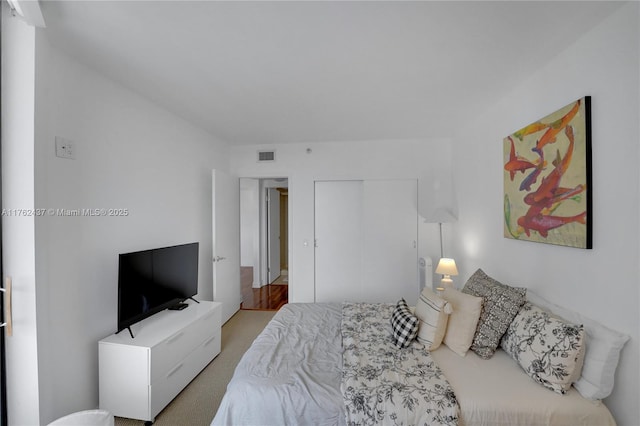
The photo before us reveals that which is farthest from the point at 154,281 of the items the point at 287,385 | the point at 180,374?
the point at 287,385

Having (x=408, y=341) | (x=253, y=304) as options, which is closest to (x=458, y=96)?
(x=408, y=341)

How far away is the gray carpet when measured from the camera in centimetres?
184

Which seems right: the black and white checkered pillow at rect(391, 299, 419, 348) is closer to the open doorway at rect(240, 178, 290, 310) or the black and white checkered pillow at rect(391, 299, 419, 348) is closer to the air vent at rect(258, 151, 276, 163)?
the air vent at rect(258, 151, 276, 163)

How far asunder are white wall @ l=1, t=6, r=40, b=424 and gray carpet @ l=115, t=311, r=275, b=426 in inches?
29.3

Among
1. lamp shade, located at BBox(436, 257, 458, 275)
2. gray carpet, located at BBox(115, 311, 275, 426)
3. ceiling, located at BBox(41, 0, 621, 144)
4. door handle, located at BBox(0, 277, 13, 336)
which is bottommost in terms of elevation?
gray carpet, located at BBox(115, 311, 275, 426)

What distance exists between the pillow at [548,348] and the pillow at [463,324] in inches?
8.3

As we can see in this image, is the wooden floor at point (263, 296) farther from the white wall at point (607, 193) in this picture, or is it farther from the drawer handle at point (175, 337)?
the white wall at point (607, 193)

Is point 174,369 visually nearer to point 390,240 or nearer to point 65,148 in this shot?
point 65,148

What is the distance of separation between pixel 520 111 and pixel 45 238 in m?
3.42

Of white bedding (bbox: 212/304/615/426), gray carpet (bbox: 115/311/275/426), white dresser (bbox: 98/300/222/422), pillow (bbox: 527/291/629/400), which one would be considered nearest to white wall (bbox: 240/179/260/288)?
gray carpet (bbox: 115/311/275/426)

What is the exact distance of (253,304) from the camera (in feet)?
13.7

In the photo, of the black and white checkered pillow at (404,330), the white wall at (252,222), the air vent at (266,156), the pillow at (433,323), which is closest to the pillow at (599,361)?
the pillow at (433,323)

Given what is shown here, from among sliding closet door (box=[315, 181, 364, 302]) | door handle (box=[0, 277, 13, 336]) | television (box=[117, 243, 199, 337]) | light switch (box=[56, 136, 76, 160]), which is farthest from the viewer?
sliding closet door (box=[315, 181, 364, 302])

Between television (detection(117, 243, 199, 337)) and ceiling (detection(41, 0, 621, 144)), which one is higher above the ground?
ceiling (detection(41, 0, 621, 144))
